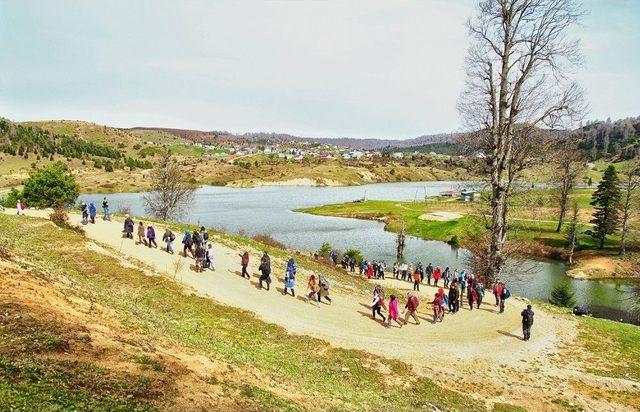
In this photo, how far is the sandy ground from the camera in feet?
57.3

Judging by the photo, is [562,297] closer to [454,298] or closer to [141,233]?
[454,298]

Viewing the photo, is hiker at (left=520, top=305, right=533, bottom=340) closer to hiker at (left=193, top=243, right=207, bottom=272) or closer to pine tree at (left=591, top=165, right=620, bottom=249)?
hiker at (left=193, top=243, right=207, bottom=272)

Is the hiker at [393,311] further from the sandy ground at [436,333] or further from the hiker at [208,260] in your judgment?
the hiker at [208,260]

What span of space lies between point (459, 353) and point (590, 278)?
49843mm

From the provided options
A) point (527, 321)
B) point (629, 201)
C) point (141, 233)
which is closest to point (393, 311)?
point (527, 321)

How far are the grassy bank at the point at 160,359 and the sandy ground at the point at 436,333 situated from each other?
4.80 feet

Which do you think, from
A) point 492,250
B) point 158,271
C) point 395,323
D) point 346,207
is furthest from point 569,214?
point 158,271

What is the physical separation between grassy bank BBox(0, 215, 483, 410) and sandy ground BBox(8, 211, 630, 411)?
1464 millimetres

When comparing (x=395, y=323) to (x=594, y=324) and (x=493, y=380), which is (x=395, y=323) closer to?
(x=493, y=380)

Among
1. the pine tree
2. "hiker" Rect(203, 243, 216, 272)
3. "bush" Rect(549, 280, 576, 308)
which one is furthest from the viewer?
the pine tree

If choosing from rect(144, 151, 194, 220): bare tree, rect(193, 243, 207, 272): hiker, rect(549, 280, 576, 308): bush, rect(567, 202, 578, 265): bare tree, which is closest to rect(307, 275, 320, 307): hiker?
rect(193, 243, 207, 272): hiker

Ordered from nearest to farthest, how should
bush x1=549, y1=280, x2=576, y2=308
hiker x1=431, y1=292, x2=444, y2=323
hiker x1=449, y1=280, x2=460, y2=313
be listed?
hiker x1=431, y1=292, x2=444, y2=323 → hiker x1=449, y1=280, x2=460, y2=313 → bush x1=549, y1=280, x2=576, y2=308

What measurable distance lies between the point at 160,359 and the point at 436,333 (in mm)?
14682

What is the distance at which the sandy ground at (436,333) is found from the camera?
17.5 metres
